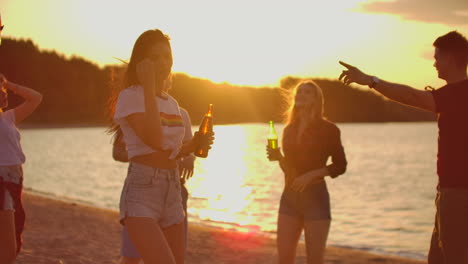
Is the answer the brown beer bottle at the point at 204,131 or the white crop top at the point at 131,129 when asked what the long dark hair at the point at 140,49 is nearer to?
the white crop top at the point at 131,129

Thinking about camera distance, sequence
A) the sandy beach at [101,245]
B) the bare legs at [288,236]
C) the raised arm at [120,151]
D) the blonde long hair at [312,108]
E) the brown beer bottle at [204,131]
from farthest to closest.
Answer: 1. the sandy beach at [101,245]
2. the blonde long hair at [312,108]
3. the bare legs at [288,236]
4. the raised arm at [120,151]
5. the brown beer bottle at [204,131]

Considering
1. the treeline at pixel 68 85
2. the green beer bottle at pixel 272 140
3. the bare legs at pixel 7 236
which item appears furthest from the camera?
the treeline at pixel 68 85

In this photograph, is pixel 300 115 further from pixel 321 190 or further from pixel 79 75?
pixel 79 75

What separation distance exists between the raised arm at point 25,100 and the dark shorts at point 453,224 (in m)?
3.39

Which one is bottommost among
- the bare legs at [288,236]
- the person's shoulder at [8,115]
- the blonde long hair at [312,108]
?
the bare legs at [288,236]

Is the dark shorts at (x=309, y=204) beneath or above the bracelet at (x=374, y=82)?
beneath

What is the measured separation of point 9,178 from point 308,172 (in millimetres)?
2812

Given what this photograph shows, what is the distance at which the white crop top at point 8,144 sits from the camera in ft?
16.8

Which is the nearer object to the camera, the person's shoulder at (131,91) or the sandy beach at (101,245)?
the person's shoulder at (131,91)

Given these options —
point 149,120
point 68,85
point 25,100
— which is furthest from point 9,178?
point 68,85

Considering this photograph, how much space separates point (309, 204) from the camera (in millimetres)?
6254

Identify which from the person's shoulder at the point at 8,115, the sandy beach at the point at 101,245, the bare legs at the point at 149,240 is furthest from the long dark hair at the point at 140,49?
the sandy beach at the point at 101,245

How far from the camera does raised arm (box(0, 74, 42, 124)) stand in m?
5.39

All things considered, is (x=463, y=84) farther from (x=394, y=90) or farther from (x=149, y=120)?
(x=149, y=120)
